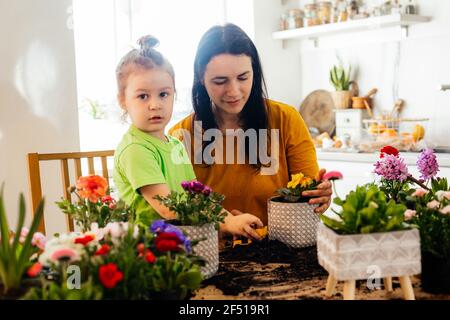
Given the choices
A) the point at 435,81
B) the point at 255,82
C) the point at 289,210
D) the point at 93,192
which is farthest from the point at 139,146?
the point at 435,81

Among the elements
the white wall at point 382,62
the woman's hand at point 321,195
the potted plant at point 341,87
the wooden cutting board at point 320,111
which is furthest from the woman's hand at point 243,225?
the wooden cutting board at point 320,111

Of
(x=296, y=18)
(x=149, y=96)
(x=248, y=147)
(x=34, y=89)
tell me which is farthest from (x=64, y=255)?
(x=296, y=18)

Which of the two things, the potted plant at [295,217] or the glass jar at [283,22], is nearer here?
the potted plant at [295,217]

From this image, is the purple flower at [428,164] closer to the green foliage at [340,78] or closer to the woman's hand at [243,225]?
the woman's hand at [243,225]

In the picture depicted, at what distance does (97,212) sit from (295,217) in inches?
18.1

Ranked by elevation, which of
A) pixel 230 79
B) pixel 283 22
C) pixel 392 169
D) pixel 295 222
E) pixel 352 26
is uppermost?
pixel 283 22

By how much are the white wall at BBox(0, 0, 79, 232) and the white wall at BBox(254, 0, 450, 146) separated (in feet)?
5.72

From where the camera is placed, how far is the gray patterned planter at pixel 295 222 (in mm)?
1263

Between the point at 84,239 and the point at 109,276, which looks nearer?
the point at 109,276

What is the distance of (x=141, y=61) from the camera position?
1306mm

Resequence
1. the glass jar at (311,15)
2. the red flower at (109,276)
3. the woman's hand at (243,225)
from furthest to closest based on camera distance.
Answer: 1. the glass jar at (311,15)
2. the woman's hand at (243,225)
3. the red flower at (109,276)

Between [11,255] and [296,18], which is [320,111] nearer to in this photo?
[296,18]

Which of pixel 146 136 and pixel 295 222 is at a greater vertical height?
pixel 146 136
